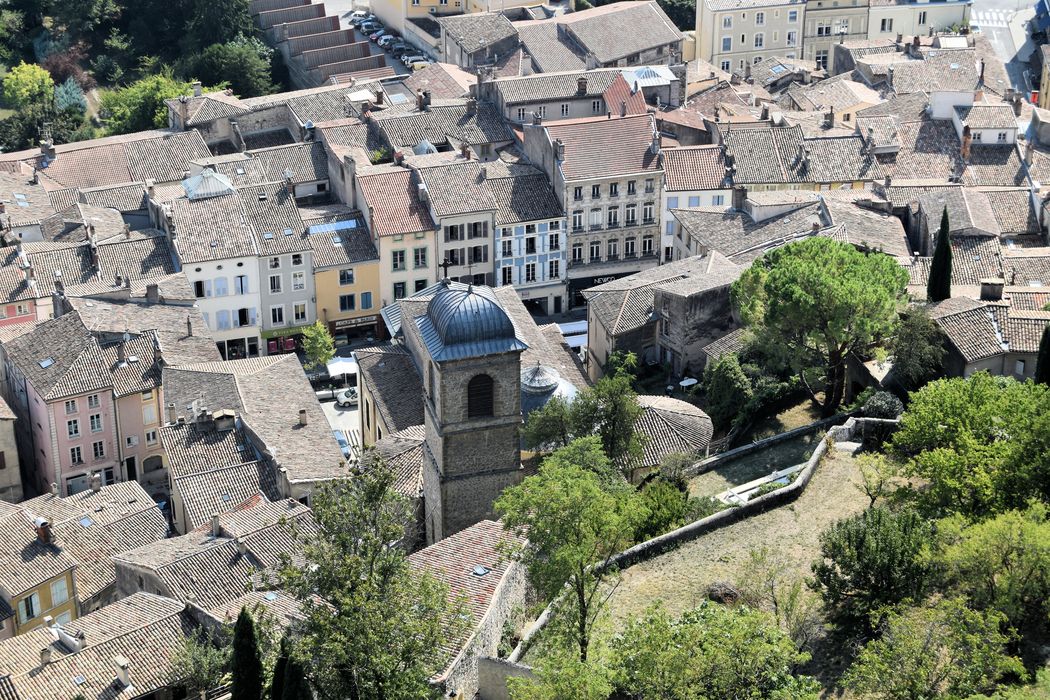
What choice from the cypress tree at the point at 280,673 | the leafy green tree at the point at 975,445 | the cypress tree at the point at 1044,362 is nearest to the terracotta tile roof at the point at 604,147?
the cypress tree at the point at 1044,362

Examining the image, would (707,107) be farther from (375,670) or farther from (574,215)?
(375,670)

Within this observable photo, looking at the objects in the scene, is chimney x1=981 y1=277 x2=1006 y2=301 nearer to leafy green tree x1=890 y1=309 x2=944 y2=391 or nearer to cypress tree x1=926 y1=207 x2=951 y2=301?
cypress tree x1=926 y1=207 x2=951 y2=301

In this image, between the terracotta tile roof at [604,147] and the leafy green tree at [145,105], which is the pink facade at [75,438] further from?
the leafy green tree at [145,105]

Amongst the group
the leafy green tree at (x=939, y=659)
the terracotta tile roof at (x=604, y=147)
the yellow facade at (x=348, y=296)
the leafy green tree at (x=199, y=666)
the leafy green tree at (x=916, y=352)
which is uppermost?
the terracotta tile roof at (x=604, y=147)

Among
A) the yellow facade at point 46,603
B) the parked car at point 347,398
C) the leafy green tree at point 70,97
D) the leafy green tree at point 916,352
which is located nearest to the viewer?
the yellow facade at point 46,603

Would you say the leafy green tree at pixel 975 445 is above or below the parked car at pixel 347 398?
above

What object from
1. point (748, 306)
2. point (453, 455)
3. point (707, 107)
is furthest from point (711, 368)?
point (707, 107)

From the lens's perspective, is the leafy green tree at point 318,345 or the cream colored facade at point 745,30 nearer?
the leafy green tree at point 318,345

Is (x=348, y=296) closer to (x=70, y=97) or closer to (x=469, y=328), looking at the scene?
(x=469, y=328)

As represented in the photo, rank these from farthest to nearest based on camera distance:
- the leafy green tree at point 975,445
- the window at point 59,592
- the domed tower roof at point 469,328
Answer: the window at point 59,592
the domed tower roof at point 469,328
the leafy green tree at point 975,445
